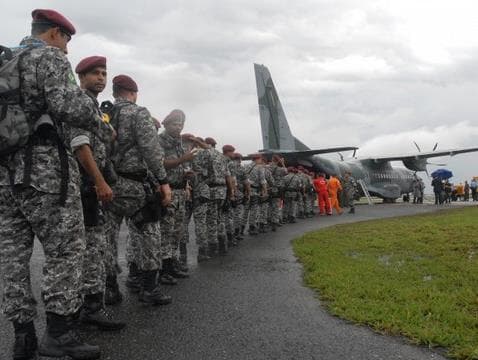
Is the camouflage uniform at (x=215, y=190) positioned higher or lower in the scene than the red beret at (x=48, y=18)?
lower

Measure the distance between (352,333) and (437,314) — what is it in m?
0.97

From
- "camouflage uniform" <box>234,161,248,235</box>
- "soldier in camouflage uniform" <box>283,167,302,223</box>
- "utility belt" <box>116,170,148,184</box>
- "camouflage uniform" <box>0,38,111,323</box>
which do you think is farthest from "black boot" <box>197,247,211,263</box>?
"soldier in camouflage uniform" <box>283,167,302,223</box>

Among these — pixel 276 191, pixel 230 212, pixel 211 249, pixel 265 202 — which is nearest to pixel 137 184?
pixel 211 249

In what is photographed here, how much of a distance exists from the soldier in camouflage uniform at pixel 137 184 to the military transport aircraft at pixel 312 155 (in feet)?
43.7

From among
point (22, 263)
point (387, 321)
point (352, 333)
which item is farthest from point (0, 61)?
point (387, 321)

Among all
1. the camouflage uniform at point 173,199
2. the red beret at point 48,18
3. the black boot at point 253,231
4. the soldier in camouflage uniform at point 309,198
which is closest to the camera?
the red beret at point 48,18

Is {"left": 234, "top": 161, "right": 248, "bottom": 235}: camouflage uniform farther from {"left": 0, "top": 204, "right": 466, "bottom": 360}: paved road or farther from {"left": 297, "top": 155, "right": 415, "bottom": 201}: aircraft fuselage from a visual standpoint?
{"left": 297, "top": 155, "right": 415, "bottom": 201}: aircraft fuselage

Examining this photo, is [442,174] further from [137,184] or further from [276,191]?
[137,184]

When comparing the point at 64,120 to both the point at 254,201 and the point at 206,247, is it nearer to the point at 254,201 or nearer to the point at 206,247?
the point at 206,247

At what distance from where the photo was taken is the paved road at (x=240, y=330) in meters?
3.12

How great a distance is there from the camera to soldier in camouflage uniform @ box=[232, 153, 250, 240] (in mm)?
9938

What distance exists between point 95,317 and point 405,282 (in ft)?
11.9

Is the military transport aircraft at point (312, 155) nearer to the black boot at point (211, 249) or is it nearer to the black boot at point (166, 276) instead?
the black boot at point (211, 249)

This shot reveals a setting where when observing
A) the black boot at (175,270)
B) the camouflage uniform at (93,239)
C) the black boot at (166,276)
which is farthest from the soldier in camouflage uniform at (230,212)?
the camouflage uniform at (93,239)
